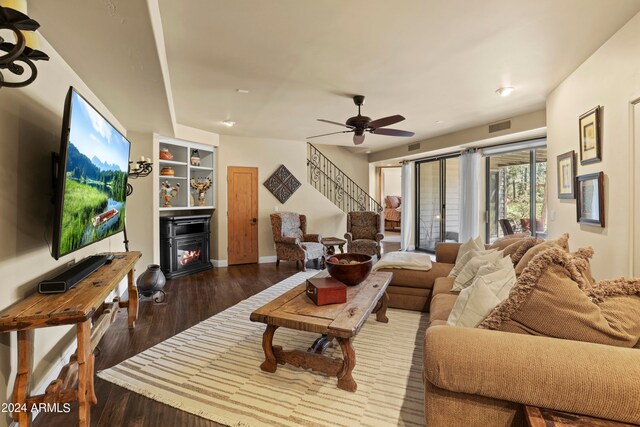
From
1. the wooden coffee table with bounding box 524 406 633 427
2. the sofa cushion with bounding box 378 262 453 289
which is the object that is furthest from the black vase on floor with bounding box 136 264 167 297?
the wooden coffee table with bounding box 524 406 633 427

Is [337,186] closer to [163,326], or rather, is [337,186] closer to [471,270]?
[471,270]

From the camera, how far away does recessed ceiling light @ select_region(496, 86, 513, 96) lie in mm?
3580

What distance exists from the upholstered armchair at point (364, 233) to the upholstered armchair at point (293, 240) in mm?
748

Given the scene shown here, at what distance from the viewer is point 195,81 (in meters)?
3.39

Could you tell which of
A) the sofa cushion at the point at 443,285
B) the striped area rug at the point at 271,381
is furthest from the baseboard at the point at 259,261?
the sofa cushion at the point at 443,285

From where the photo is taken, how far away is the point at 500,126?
5.03 metres

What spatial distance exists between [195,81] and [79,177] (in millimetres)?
1960

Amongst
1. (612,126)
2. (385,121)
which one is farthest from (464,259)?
(385,121)

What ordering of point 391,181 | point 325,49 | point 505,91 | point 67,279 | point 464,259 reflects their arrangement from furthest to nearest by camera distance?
point 391,181 < point 505,91 < point 464,259 < point 325,49 < point 67,279

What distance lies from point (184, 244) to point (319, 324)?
4.22m

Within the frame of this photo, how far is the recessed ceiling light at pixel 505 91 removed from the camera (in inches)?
141

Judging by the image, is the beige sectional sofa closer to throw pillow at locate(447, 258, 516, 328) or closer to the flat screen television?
throw pillow at locate(447, 258, 516, 328)

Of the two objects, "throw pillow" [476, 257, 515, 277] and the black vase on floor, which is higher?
"throw pillow" [476, 257, 515, 277]

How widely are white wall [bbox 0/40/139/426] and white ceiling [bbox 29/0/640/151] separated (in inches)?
16.1
